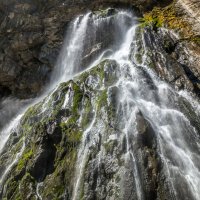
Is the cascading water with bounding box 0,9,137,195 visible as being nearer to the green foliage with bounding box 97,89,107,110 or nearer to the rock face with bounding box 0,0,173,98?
the rock face with bounding box 0,0,173,98

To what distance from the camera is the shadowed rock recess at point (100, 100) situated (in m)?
11.1

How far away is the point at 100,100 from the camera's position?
14180mm

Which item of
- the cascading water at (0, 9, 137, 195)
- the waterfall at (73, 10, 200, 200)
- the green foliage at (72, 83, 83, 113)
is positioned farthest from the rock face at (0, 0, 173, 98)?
the waterfall at (73, 10, 200, 200)

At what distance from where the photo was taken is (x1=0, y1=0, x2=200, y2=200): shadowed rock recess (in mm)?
11133

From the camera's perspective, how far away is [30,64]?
2489 centimetres

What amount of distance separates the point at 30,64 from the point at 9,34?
10.6 ft

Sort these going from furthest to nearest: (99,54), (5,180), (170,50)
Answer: (99,54), (170,50), (5,180)

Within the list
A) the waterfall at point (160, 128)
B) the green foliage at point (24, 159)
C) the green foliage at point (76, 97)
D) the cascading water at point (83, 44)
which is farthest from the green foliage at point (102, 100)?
the cascading water at point (83, 44)

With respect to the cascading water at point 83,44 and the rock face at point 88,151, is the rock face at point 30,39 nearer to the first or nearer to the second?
the cascading water at point 83,44

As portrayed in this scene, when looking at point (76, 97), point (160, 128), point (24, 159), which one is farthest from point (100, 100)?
point (24, 159)

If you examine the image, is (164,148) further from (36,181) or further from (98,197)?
(36,181)

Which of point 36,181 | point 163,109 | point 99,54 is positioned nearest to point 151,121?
point 163,109

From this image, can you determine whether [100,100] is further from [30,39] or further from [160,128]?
[30,39]

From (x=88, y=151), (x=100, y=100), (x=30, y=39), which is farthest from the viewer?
(x=30, y=39)
